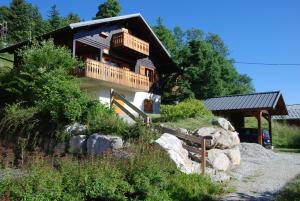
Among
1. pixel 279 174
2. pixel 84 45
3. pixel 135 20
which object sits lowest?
pixel 279 174

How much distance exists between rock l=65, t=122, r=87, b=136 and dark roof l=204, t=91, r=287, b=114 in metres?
13.4

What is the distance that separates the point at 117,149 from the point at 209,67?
23.7 m

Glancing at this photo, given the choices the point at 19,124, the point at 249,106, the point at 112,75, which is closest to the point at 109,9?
the point at 112,75

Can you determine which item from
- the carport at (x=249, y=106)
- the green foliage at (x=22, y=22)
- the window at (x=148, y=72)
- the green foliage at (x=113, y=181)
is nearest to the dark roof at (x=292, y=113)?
the carport at (x=249, y=106)

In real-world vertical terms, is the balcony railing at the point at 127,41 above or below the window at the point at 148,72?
above

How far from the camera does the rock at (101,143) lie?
1134 centimetres

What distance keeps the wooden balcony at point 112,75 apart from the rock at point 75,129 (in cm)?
747

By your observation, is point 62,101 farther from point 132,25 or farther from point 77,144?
point 132,25

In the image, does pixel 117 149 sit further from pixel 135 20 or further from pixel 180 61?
pixel 180 61

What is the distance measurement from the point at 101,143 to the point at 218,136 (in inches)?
196

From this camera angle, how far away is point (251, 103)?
23859 mm

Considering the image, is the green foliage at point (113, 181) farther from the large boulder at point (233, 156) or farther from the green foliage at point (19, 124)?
the green foliage at point (19, 124)

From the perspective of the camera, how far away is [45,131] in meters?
14.0

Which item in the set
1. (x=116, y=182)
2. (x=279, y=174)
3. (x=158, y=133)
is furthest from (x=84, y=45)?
(x=116, y=182)
